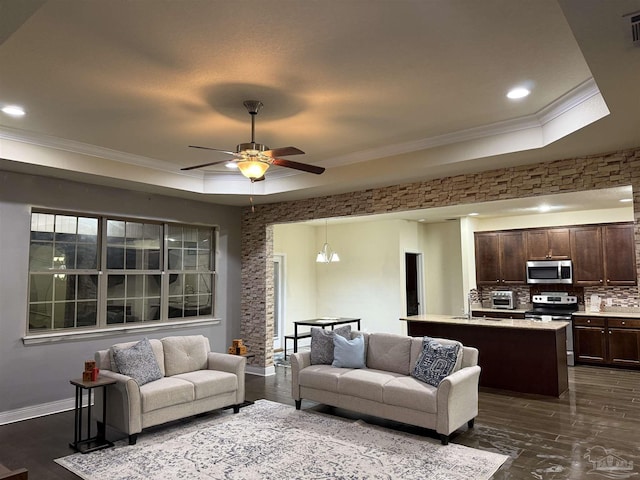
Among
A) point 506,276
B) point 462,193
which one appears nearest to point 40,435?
point 462,193

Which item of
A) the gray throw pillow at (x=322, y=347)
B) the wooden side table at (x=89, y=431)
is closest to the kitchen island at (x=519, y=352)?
the gray throw pillow at (x=322, y=347)

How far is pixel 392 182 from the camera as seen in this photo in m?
5.91

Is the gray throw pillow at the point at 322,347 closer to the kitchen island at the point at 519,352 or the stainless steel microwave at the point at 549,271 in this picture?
the kitchen island at the point at 519,352

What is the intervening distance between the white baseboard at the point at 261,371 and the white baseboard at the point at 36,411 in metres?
2.62

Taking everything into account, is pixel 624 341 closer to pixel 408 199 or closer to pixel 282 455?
pixel 408 199

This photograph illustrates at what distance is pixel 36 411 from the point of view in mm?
5188

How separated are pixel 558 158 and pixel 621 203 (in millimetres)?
3874

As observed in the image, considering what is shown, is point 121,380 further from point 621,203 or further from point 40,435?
point 621,203

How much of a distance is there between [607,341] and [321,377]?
529cm

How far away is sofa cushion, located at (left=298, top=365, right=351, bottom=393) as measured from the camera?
196 inches

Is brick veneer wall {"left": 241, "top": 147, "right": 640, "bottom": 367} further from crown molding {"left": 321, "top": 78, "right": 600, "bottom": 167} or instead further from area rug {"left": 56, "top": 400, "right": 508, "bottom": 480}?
area rug {"left": 56, "top": 400, "right": 508, "bottom": 480}

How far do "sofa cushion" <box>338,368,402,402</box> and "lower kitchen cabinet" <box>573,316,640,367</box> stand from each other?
4.53 meters

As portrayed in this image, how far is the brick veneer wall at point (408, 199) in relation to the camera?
4602 mm

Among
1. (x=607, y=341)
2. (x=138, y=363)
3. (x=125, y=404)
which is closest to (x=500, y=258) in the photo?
(x=607, y=341)
